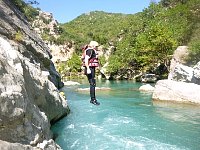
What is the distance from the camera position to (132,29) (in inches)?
3093

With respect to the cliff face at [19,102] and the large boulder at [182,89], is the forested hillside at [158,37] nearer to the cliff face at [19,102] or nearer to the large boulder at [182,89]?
the large boulder at [182,89]

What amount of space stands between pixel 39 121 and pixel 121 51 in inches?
2444

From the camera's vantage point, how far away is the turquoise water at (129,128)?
1292cm

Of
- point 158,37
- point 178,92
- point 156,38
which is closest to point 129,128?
point 178,92

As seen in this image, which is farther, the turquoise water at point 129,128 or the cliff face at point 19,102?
the turquoise water at point 129,128

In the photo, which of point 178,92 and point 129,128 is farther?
point 178,92

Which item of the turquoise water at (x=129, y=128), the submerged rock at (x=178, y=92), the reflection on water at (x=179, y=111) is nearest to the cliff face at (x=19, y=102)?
the turquoise water at (x=129, y=128)

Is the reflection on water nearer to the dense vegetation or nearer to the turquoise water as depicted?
the turquoise water

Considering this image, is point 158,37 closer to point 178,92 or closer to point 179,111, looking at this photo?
point 178,92

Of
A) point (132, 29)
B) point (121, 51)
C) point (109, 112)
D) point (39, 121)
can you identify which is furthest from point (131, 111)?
point (132, 29)

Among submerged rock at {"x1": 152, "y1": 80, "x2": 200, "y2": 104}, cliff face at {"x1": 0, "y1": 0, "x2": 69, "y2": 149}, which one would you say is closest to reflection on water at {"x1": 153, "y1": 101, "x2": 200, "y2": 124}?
submerged rock at {"x1": 152, "y1": 80, "x2": 200, "y2": 104}

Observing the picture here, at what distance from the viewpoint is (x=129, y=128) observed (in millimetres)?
15688

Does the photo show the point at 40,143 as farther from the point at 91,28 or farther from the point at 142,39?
the point at 91,28

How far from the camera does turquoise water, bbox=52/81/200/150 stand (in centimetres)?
1292
